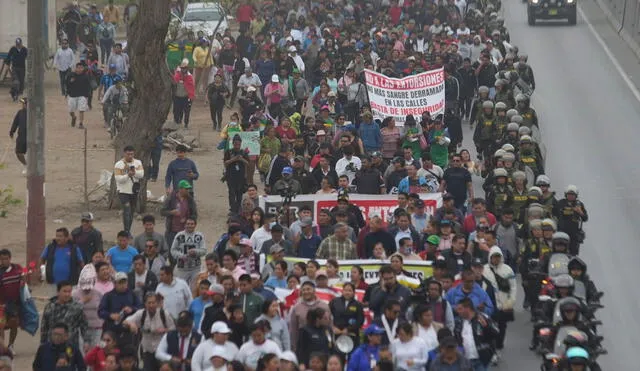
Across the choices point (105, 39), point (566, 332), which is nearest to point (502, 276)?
point (566, 332)

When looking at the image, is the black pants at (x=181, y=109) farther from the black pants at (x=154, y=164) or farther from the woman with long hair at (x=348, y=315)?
the woman with long hair at (x=348, y=315)

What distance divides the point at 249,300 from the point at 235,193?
30.0 ft

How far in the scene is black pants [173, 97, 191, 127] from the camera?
35.0 metres

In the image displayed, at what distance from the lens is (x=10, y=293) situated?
17625 millimetres

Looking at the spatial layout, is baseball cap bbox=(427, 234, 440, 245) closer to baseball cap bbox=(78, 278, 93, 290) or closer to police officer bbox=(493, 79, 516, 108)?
baseball cap bbox=(78, 278, 93, 290)

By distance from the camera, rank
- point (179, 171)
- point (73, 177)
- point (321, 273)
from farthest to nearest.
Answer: point (73, 177) → point (179, 171) → point (321, 273)

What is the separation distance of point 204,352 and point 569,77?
29027 millimetres

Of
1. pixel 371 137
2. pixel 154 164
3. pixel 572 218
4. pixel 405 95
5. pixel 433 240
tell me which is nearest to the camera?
pixel 433 240

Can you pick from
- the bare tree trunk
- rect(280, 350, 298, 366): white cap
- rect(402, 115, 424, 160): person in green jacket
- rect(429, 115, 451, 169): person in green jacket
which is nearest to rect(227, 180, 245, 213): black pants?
the bare tree trunk

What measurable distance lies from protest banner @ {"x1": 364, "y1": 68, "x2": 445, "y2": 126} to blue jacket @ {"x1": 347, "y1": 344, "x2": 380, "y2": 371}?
14.5 meters

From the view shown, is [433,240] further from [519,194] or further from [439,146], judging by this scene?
[439,146]

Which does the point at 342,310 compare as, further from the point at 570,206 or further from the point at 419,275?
the point at 570,206

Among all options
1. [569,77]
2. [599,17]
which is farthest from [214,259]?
[599,17]

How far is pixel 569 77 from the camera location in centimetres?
4278
